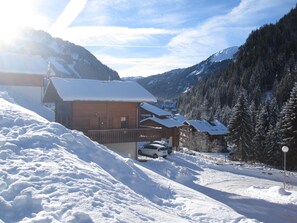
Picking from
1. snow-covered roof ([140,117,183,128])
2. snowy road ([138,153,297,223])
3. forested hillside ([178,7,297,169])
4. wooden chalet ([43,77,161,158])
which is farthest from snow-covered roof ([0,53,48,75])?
forested hillside ([178,7,297,169])

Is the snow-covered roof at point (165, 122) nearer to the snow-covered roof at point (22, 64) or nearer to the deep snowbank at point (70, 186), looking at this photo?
the snow-covered roof at point (22, 64)

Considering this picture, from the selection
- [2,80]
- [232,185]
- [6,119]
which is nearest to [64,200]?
[6,119]

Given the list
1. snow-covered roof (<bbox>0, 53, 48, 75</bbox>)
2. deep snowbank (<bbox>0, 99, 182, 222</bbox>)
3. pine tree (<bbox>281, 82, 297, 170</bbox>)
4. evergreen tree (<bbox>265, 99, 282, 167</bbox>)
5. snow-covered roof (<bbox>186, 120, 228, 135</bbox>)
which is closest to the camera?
deep snowbank (<bbox>0, 99, 182, 222</bbox>)

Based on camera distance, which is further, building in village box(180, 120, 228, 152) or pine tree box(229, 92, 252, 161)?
building in village box(180, 120, 228, 152)

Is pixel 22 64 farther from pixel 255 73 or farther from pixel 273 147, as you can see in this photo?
→ pixel 255 73

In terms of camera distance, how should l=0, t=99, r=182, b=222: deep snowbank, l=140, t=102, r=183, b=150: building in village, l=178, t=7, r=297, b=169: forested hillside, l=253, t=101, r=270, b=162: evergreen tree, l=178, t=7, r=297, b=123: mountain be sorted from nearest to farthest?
l=0, t=99, r=182, b=222: deep snowbank < l=140, t=102, r=183, b=150: building in village < l=253, t=101, r=270, b=162: evergreen tree < l=178, t=7, r=297, b=169: forested hillside < l=178, t=7, r=297, b=123: mountain

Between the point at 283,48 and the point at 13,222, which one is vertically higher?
the point at 283,48

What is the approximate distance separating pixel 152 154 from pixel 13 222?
85.6ft

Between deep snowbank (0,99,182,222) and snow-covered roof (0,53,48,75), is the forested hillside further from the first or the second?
deep snowbank (0,99,182,222)

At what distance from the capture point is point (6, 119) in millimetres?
11305

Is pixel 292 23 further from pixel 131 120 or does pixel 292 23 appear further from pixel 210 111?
pixel 131 120


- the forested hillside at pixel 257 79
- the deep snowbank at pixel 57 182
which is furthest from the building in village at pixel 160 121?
the deep snowbank at pixel 57 182

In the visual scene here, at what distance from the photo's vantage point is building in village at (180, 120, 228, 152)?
223 ft

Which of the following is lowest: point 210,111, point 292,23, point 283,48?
point 210,111
